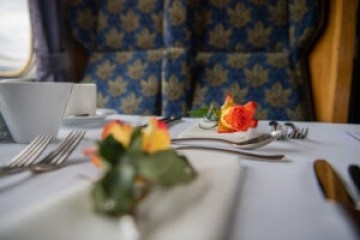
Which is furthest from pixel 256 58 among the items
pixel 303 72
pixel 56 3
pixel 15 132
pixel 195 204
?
pixel 195 204

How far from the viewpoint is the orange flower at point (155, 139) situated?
0.27m

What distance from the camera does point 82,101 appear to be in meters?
0.92

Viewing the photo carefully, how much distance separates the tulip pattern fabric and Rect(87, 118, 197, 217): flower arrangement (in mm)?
1451

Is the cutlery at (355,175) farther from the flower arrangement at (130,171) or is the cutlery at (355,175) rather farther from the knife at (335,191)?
the flower arrangement at (130,171)

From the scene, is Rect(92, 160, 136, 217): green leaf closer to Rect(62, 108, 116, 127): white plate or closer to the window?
Rect(62, 108, 116, 127): white plate

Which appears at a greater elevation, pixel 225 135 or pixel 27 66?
pixel 27 66

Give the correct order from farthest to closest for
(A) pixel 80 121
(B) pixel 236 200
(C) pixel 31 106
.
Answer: (A) pixel 80 121, (C) pixel 31 106, (B) pixel 236 200

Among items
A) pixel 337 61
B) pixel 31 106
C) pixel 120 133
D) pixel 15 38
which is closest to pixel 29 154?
pixel 31 106

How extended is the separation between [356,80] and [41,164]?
156cm

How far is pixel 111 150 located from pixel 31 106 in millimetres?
386

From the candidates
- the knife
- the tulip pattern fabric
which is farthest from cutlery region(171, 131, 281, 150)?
the tulip pattern fabric

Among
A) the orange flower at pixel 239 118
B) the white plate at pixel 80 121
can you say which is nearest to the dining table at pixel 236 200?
the orange flower at pixel 239 118

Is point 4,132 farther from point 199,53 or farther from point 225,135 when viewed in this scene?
point 199,53

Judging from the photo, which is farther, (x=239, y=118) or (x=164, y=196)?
(x=239, y=118)
